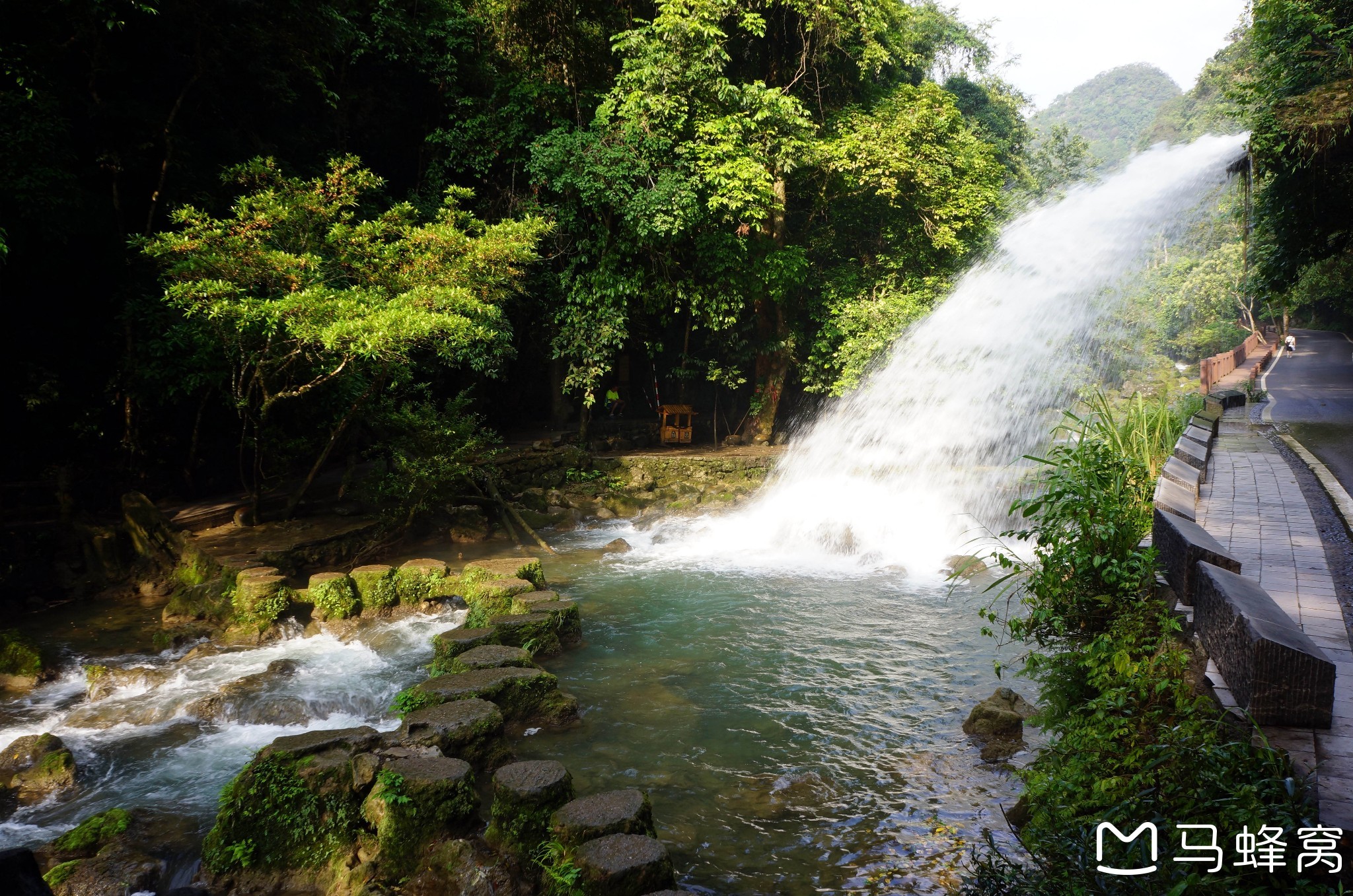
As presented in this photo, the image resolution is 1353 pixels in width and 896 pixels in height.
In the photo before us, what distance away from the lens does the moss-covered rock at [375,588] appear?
993 cm

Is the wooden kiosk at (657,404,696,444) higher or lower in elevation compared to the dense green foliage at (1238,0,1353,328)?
lower

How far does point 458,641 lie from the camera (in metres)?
7.92

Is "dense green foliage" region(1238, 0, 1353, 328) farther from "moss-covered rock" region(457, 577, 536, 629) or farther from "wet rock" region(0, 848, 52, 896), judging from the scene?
"wet rock" region(0, 848, 52, 896)

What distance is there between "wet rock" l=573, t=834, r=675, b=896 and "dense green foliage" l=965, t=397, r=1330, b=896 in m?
1.60

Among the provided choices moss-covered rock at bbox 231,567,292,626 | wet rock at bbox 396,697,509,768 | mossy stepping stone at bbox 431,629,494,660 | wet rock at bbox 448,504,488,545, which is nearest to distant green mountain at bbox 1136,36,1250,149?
wet rock at bbox 448,504,488,545

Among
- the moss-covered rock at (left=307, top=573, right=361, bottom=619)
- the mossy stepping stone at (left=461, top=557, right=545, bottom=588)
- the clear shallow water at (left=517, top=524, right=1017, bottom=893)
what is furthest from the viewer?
the mossy stepping stone at (left=461, top=557, right=545, bottom=588)

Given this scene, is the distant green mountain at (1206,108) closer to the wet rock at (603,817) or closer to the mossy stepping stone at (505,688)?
the mossy stepping stone at (505,688)

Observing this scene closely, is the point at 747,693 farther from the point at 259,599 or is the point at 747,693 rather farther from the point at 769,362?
the point at 769,362

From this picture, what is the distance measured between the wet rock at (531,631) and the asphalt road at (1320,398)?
9.25 meters

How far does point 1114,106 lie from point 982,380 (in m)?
87.8

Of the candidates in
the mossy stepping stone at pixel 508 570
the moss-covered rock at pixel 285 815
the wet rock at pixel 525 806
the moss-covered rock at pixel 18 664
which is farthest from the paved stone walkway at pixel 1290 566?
the moss-covered rock at pixel 18 664

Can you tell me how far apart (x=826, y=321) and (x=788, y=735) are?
14306mm

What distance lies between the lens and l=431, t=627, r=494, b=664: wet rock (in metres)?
7.81

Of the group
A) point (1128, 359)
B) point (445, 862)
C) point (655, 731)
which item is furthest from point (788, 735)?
point (1128, 359)
